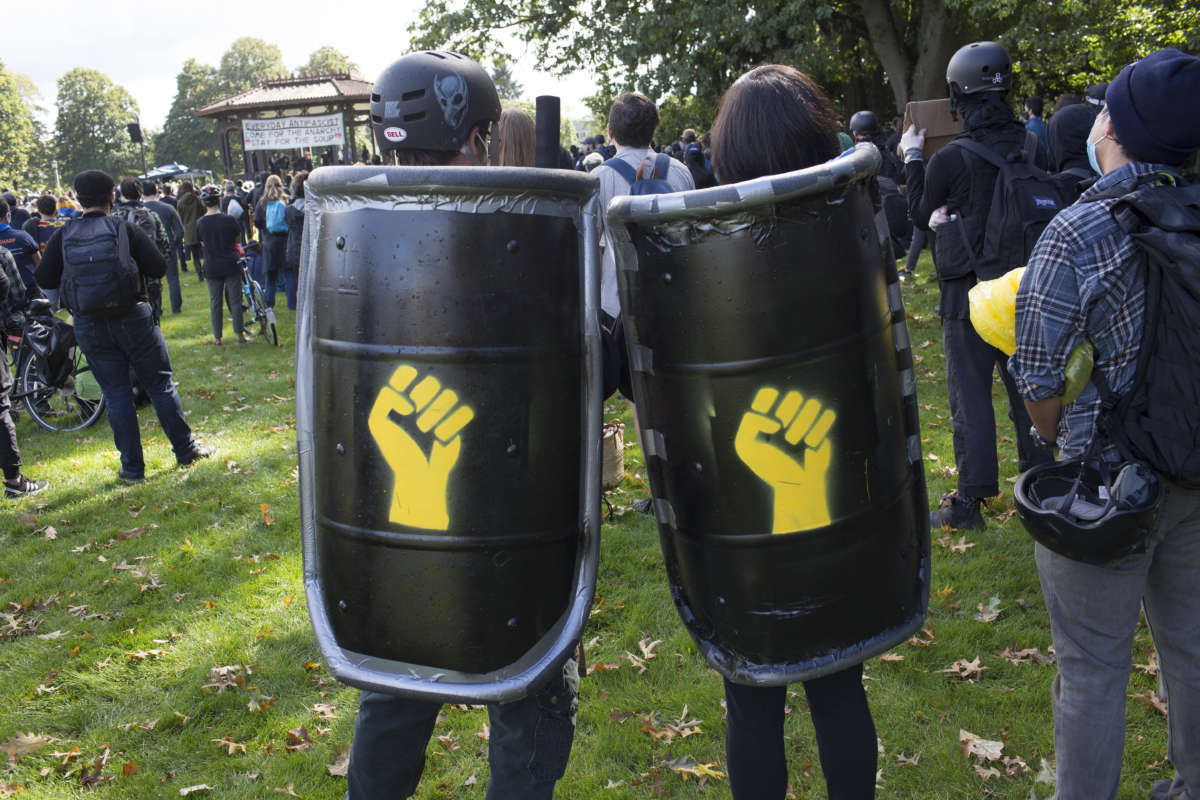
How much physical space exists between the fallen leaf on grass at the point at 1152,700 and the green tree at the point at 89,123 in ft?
323

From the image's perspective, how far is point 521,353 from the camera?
1649mm

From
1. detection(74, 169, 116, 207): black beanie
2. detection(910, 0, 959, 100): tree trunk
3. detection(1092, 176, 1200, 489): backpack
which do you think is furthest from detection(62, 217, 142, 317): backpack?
detection(910, 0, 959, 100): tree trunk

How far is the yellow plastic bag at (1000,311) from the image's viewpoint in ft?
7.24

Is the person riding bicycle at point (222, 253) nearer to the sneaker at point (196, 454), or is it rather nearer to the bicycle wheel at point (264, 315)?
the bicycle wheel at point (264, 315)

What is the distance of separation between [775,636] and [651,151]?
371 centimetres

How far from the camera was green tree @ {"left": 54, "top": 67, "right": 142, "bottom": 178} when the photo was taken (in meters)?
86.8

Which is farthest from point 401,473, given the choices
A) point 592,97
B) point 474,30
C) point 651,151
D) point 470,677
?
point 592,97

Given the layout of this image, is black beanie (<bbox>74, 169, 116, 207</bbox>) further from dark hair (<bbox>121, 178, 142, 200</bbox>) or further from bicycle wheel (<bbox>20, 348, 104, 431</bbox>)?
dark hair (<bbox>121, 178, 142, 200</bbox>)

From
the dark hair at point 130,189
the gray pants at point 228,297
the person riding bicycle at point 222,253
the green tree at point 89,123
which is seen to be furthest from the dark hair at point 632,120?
the green tree at point 89,123

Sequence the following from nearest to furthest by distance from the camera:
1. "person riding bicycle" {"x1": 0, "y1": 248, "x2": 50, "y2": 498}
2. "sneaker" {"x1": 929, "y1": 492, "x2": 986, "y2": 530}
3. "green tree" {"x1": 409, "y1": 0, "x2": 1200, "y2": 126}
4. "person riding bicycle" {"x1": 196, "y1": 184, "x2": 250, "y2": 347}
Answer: "sneaker" {"x1": 929, "y1": 492, "x2": 986, "y2": 530}
"person riding bicycle" {"x1": 0, "y1": 248, "x2": 50, "y2": 498}
"person riding bicycle" {"x1": 196, "y1": 184, "x2": 250, "y2": 347}
"green tree" {"x1": 409, "y1": 0, "x2": 1200, "y2": 126}

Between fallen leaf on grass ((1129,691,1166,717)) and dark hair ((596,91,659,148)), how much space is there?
3.49m

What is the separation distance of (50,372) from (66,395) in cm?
27

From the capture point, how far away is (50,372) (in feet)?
26.1

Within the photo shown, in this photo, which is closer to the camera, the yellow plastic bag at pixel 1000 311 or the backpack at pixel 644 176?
the yellow plastic bag at pixel 1000 311
